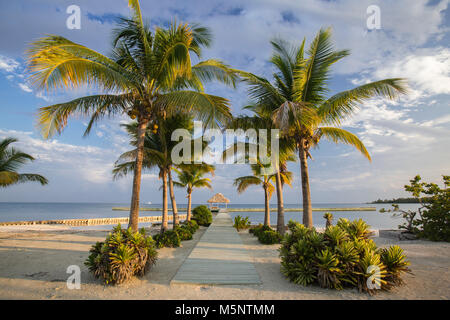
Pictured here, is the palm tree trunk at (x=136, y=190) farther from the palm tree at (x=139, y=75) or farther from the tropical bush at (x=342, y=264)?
the tropical bush at (x=342, y=264)

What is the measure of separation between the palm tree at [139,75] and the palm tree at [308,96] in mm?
2167

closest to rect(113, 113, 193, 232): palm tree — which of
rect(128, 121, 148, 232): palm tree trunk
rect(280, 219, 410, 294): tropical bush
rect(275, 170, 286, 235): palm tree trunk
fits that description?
rect(128, 121, 148, 232): palm tree trunk

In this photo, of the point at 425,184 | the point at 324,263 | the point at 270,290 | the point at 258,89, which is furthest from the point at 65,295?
the point at 425,184

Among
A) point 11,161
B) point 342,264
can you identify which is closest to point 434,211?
point 342,264

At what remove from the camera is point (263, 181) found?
1559cm

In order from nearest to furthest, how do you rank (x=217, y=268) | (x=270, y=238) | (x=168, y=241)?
(x=217, y=268), (x=168, y=241), (x=270, y=238)

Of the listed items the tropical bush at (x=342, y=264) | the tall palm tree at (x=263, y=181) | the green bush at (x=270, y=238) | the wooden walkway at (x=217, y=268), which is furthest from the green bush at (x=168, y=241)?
the tall palm tree at (x=263, y=181)

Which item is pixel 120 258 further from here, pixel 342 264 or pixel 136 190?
pixel 342 264

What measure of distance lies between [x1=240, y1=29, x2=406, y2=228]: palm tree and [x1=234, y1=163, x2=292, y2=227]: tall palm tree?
5222 mm

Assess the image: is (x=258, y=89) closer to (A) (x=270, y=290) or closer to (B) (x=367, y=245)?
(B) (x=367, y=245)

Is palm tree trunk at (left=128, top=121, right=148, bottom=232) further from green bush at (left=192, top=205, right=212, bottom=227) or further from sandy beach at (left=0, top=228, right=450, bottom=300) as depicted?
green bush at (left=192, top=205, right=212, bottom=227)

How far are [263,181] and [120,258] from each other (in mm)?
11801

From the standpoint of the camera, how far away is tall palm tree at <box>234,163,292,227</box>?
14.6 m

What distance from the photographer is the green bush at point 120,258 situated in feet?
16.0
